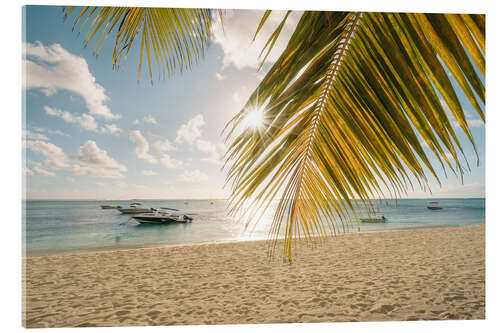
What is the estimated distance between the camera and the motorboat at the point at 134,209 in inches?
114

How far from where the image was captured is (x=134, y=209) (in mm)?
3316

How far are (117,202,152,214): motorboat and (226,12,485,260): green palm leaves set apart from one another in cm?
243

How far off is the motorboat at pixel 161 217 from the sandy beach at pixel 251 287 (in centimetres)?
50

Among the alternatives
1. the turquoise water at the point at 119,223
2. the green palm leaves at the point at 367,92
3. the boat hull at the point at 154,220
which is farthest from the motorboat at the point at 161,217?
the green palm leaves at the point at 367,92

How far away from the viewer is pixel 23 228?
181 cm

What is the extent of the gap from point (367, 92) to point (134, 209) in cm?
316

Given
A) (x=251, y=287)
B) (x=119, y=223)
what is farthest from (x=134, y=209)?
(x=251, y=287)

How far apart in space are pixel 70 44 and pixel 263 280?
8.81 feet

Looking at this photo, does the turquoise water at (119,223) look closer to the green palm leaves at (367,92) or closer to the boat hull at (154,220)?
the boat hull at (154,220)

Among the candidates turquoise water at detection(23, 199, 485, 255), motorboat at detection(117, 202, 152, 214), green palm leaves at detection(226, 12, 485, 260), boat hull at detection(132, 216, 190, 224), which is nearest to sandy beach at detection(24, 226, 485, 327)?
turquoise water at detection(23, 199, 485, 255)

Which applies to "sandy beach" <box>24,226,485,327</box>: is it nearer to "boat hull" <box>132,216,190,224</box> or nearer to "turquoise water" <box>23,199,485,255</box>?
"turquoise water" <box>23,199,485,255</box>

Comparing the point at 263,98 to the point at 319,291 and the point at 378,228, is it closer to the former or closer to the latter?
the point at 319,291

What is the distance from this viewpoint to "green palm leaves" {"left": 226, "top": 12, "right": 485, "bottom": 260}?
22.5 inches

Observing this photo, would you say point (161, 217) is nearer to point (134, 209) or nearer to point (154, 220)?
point (154, 220)
